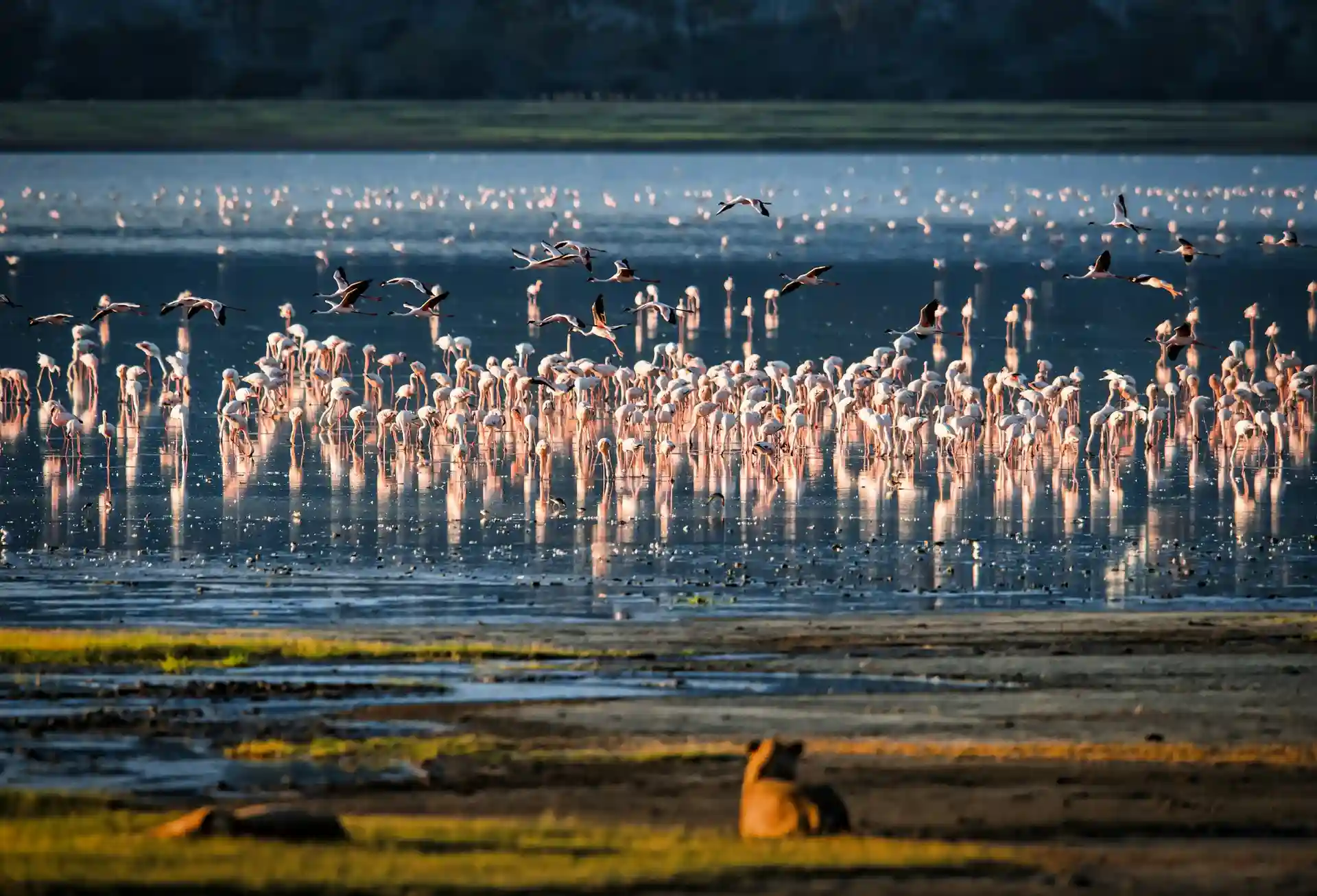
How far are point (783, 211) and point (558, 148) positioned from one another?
103 feet

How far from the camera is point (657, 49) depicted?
142 metres

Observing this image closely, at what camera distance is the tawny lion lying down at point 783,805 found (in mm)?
12930

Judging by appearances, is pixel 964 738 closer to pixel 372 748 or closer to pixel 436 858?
pixel 372 748

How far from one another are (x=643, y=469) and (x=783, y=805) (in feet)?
57.2

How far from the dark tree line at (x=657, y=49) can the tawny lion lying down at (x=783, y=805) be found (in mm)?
123876

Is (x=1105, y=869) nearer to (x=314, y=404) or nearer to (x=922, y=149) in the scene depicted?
(x=314, y=404)

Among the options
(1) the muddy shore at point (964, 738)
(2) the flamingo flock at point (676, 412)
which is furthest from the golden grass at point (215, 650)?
(2) the flamingo flock at point (676, 412)

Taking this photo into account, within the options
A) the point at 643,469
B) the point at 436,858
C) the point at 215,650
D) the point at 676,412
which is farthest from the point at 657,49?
the point at 436,858

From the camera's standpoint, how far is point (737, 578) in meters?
22.7

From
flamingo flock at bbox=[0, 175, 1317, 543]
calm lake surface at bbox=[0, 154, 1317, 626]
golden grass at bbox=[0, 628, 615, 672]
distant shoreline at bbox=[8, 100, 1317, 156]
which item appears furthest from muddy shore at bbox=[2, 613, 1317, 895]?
distant shoreline at bbox=[8, 100, 1317, 156]

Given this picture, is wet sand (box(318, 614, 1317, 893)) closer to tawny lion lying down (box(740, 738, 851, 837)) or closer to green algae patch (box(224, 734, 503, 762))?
green algae patch (box(224, 734, 503, 762))

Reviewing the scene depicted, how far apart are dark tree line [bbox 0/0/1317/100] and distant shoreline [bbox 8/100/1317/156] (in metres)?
2.15

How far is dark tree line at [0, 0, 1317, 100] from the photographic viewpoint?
137 metres

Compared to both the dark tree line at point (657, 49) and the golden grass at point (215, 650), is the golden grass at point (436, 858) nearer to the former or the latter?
the golden grass at point (215, 650)
